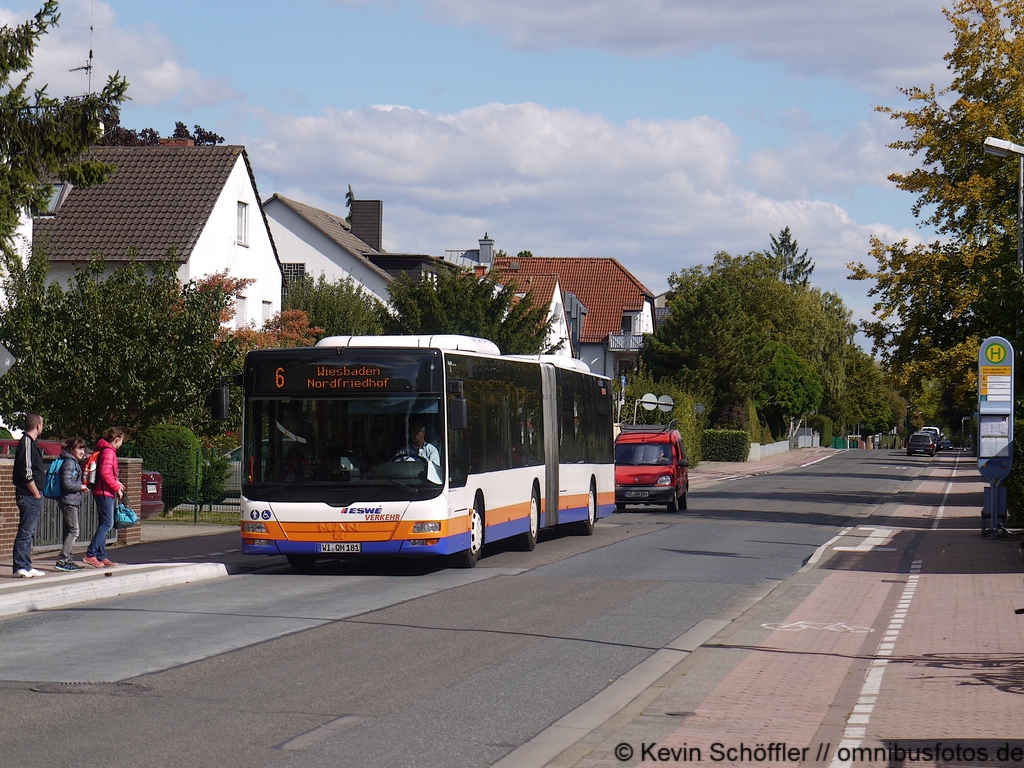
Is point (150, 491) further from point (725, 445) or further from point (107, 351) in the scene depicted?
point (725, 445)

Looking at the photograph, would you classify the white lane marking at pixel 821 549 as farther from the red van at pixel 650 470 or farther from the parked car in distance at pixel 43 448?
the parked car in distance at pixel 43 448

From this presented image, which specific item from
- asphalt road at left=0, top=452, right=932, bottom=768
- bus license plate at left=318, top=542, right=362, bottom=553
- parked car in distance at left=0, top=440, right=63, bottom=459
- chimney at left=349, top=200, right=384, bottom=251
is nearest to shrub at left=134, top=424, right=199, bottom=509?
parked car in distance at left=0, top=440, right=63, bottom=459

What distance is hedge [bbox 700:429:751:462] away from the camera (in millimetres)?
75375

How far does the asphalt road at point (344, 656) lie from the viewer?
7.33 meters

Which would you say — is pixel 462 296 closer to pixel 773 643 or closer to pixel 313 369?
pixel 313 369

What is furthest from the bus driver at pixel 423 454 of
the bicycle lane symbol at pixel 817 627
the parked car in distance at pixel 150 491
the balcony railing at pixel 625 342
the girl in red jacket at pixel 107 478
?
the balcony railing at pixel 625 342

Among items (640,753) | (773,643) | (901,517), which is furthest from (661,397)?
(640,753)

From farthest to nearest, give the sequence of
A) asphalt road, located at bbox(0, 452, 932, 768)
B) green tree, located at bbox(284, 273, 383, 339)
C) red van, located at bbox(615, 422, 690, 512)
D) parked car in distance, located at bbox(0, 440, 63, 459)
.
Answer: green tree, located at bbox(284, 273, 383, 339) → red van, located at bbox(615, 422, 690, 512) → parked car in distance, located at bbox(0, 440, 63, 459) → asphalt road, located at bbox(0, 452, 932, 768)

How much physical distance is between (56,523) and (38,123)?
5.87 metres

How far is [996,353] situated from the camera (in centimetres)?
2294

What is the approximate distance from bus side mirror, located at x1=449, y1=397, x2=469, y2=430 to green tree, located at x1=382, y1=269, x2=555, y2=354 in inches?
935

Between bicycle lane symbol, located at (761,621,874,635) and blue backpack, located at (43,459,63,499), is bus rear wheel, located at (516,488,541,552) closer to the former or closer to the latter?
blue backpack, located at (43,459,63,499)

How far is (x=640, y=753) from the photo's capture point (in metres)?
7.01

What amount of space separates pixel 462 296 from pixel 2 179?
76.8ft
